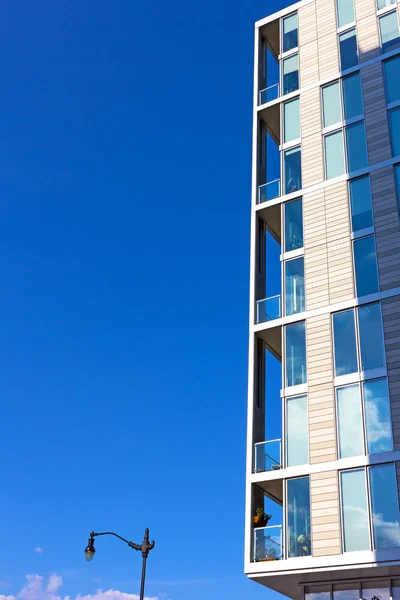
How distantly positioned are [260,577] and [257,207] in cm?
1662

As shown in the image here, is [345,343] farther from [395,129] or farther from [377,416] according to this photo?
[395,129]

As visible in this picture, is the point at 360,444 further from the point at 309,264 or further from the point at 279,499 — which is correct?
the point at 309,264

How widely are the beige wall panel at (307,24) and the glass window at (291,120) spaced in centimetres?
359

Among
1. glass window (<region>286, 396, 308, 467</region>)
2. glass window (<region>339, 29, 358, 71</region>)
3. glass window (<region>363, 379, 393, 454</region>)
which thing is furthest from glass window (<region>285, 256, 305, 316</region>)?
glass window (<region>339, 29, 358, 71</region>)

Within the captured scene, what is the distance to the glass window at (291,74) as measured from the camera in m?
34.7

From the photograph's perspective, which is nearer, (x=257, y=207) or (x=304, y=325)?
(x=304, y=325)

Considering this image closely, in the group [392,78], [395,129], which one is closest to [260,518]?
[395,129]

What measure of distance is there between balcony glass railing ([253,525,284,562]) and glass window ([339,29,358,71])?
21275 mm

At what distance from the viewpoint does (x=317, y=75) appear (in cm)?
3344

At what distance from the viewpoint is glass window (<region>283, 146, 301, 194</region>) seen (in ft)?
103

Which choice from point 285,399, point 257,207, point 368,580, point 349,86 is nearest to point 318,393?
point 285,399

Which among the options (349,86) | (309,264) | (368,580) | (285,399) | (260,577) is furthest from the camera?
(349,86)

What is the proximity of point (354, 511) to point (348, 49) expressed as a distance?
2169 cm

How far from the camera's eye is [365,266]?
2664 centimetres
